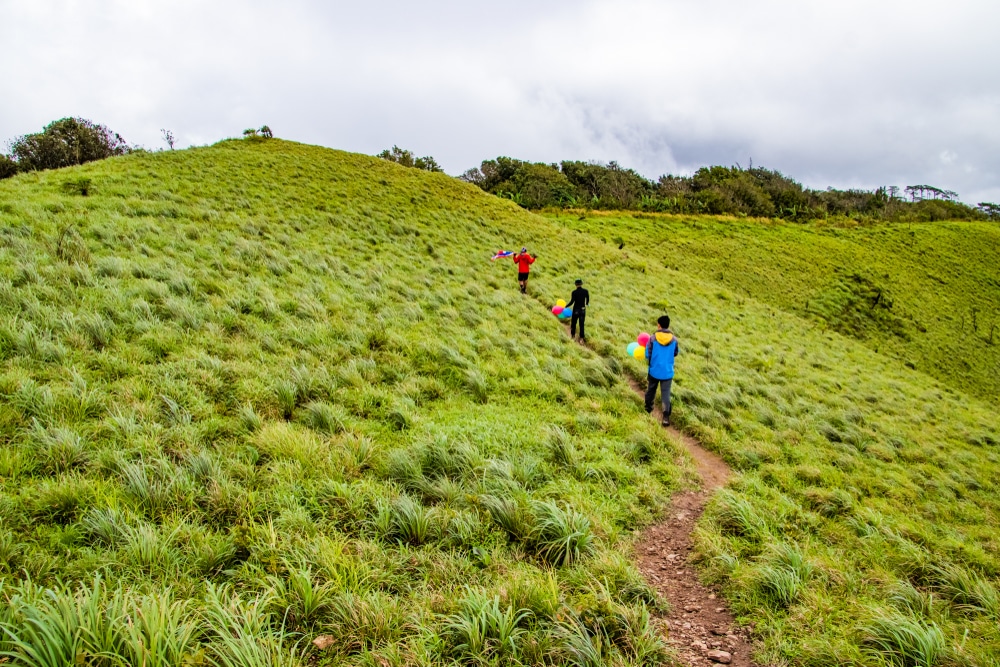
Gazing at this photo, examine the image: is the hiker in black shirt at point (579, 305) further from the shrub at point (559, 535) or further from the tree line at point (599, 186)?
the tree line at point (599, 186)

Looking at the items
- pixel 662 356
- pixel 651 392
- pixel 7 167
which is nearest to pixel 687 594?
pixel 651 392

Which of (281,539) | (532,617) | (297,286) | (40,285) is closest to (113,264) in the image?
(40,285)

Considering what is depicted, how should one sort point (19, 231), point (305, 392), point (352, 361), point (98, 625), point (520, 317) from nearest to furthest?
1. point (98, 625)
2. point (305, 392)
3. point (352, 361)
4. point (19, 231)
5. point (520, 317)

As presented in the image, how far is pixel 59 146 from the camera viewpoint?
153 feet

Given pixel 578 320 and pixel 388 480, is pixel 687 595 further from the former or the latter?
pixel 578 320

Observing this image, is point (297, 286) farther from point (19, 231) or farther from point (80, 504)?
point (80, 504)

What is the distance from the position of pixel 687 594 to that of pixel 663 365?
554cm

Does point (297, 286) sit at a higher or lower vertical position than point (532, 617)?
higher

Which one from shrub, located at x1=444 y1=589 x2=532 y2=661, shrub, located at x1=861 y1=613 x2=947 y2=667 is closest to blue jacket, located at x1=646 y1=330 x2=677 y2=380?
shrub, located at x1=861 y1=613 x2=947 y2=667

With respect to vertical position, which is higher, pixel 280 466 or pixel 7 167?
pixel 7 167

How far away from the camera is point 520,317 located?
567 inches

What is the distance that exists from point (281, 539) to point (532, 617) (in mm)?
2180

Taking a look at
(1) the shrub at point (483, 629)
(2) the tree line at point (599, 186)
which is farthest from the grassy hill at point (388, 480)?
(2) the tree line at point (599, 186)

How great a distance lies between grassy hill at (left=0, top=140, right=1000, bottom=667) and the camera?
10.5 ft
